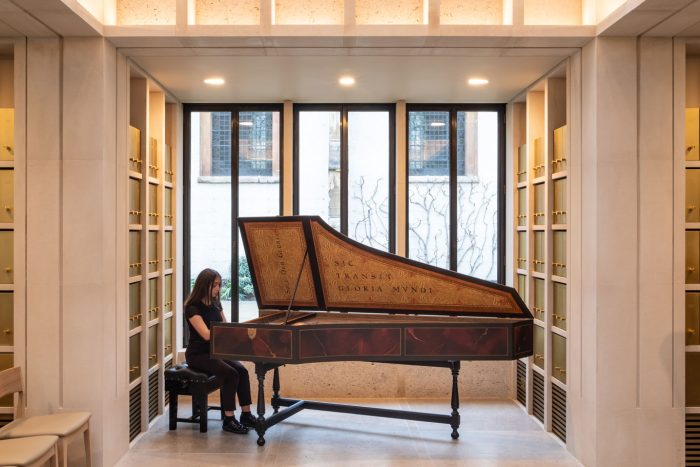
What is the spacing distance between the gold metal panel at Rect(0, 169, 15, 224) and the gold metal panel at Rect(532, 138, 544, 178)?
3.77 metres

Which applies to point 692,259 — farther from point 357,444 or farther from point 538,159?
point 357,444

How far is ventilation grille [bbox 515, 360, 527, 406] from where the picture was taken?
5543mm

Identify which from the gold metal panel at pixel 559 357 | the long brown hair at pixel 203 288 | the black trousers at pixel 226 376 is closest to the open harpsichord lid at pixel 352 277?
the long brown hair at pixel 203 288

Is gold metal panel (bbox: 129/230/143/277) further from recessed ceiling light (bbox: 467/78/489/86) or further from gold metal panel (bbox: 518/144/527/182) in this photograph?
gold metal panel (bbox: 518/144/527/182)

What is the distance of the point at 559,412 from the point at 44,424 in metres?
3.42

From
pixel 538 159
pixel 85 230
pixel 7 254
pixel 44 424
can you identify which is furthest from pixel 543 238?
pixel 7 254

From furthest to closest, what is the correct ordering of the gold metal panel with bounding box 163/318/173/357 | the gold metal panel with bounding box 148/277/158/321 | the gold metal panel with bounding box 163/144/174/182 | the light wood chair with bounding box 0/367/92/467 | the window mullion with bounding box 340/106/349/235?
the window mullion with bounding box 340/106/349/235
the gold metal panel with bounding box 163/144/174/182
the gold metal panel with bounding box 163/318/173/357
the gold metal panel with bounding box 148/277/158/321
the light wood chair with bounding box 0/367/92/467

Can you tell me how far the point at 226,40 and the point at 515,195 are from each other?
2.98 meters

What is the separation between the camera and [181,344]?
5.95m

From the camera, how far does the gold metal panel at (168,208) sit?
5508mm

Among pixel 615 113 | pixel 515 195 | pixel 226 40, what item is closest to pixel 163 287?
pixel 226 40

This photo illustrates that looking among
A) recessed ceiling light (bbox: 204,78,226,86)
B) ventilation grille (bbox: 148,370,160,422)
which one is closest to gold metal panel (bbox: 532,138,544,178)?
recessed ceiling light (bbox: 204,78,226,86)

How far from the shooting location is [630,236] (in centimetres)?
392

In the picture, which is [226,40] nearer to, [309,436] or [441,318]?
[441,318]
